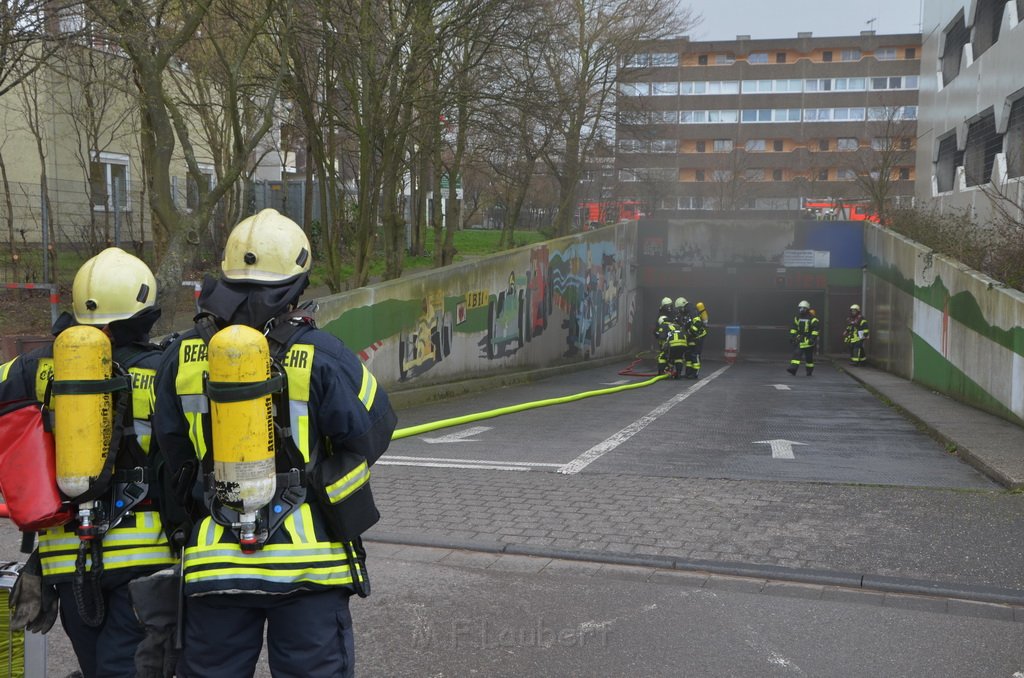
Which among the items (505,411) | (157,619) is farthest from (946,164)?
(157,619)

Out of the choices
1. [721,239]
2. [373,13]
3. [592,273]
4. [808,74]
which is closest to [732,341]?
[721,239]

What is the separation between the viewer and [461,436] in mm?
11781

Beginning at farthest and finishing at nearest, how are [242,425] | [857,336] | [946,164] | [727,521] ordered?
[946,164] < [857,336] < [727,521] < [242,425]

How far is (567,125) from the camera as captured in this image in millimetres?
30734

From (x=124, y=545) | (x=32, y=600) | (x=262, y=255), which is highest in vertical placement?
(x=262, y=255)

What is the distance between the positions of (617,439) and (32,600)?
8.84 m

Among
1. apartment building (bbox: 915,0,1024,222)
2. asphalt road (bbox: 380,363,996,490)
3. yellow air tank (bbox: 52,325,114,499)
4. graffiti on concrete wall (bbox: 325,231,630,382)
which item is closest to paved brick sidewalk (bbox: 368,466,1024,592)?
asphalt road (bbox: 380,363,996,490)

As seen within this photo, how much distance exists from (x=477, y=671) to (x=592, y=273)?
24.9 meters

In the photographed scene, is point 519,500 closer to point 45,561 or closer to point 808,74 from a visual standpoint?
point 45,561

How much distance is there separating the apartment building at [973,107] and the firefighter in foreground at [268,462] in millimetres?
15444

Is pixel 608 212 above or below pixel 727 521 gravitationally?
above

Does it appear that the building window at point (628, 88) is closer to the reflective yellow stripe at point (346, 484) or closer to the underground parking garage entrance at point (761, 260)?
the underground parking garage entrance at point (761, 260)

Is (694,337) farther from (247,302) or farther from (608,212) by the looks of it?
(608,212)

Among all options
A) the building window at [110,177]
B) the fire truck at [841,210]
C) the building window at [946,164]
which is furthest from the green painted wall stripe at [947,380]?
the fire truck at [841,210]
